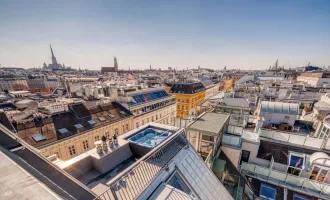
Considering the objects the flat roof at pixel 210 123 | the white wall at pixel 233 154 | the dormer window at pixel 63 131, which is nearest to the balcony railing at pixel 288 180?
the white wall at pixel 233 154

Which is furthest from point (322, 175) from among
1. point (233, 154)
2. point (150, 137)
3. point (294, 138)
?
point (150, 137)

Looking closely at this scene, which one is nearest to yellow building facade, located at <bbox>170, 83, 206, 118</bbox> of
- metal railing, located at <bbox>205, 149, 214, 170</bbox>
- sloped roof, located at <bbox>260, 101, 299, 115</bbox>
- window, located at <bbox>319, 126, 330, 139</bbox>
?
sloped roof, located at <bbox>260, 101, 299, 115</bbox>

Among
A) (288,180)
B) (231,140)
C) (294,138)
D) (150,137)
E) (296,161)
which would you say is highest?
(150,137)

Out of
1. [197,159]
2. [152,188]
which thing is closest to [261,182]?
[197,159]

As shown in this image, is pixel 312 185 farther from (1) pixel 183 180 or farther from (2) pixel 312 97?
(2) pixel 312 97

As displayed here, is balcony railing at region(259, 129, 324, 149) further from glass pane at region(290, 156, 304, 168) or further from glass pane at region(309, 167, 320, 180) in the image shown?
glass pane at region(309, 167, 320, 180)

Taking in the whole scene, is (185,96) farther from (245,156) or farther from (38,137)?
(38,137)
